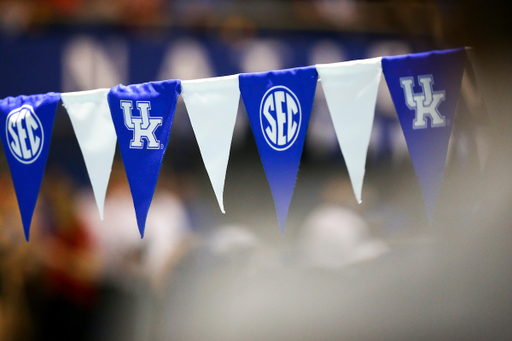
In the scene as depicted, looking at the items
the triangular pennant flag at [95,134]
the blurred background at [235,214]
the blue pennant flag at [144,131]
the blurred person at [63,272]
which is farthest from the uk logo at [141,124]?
the blurred person at [63,272]

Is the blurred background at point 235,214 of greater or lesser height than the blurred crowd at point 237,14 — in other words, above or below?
below

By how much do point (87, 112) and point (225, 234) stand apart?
1.28 meters

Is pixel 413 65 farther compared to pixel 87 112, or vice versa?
pixel 87 112

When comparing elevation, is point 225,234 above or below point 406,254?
above

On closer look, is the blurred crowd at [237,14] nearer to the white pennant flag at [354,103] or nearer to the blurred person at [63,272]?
the blurred person at [63,272]

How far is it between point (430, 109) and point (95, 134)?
140 cm

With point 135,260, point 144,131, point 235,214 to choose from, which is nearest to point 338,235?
point 235,214

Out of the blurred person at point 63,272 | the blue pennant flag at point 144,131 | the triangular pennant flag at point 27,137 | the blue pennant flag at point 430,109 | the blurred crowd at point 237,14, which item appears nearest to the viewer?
the blue pennant flag at point 430,109

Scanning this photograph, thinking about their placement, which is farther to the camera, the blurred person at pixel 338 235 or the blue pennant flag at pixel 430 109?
the blurred person at pixel 338 235

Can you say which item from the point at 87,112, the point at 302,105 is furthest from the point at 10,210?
the point at 302,105

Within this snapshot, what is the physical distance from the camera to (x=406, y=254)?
270cm

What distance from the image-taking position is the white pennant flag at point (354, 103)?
1.47 m

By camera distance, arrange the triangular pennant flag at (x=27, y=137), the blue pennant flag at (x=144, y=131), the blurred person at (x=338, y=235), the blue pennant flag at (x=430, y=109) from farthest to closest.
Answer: the blurred person at (x=338, y=235) → the triangular pennant flag at (x=27, y=137) → the blue pennant flag at (x=144, y=131) → the blue pennant flag at (x=430, y=109)

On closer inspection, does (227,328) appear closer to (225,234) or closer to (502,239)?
(225,234)
